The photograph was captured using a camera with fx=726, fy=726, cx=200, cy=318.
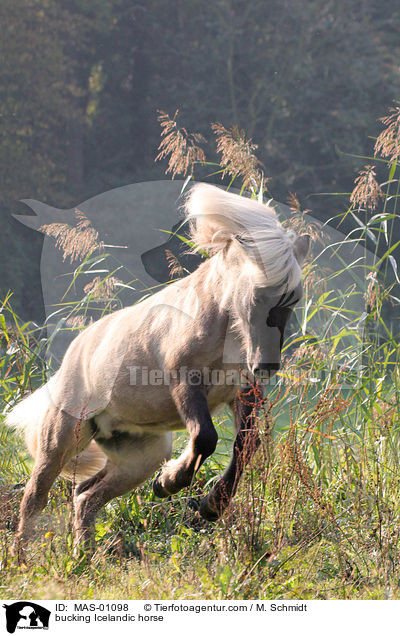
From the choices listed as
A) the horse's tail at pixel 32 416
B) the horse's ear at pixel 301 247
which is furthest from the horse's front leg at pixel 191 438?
the horse's tail at pixel 32 416

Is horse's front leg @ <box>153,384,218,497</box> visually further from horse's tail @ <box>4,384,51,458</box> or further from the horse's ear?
horse's tail @ <box>4,384,51,458</box>

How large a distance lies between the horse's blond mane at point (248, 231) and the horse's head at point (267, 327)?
69 mm

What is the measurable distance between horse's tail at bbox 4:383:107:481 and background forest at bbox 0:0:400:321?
15.4m

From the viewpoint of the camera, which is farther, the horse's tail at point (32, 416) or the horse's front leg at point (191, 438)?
the horse's tail at point (32, 416)

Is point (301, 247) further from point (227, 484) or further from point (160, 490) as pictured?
point (160, 490)

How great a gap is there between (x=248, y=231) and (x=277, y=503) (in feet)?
5.53

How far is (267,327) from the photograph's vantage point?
3.88 meters

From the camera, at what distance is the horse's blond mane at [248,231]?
3863 millimetres

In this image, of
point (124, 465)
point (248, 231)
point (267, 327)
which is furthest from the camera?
point (124, 465)

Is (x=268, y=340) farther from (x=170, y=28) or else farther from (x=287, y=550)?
(x=170, y=28)

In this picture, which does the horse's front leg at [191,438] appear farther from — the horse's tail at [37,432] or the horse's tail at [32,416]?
the horse's tail at [32,416]

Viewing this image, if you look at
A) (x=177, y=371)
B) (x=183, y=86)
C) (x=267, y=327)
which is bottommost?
(x=177, y=371)

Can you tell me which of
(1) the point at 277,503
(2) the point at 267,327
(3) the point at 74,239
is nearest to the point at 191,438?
(2) the point at 267,327
